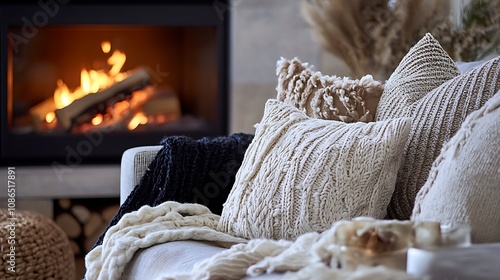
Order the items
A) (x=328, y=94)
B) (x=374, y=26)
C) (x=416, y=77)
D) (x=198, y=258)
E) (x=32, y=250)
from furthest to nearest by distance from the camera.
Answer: (x=374, y=26) → (x=32, y=250) → (x=328, y=94) → (x=416, y=77) → (x=198, y=258)

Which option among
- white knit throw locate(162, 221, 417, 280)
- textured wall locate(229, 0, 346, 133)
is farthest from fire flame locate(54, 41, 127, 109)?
white knit throw locate(162, 221, 417, 280)

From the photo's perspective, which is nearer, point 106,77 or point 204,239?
point 204,239

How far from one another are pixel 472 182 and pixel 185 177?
82 cm

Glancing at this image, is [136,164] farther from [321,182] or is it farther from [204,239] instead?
[321,182]

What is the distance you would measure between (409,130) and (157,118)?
1.87 m

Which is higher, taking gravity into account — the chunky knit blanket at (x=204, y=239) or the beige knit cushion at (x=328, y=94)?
the beige knit cushion at (x=328, y=94)

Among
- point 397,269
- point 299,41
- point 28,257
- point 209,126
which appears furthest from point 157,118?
point 397,269

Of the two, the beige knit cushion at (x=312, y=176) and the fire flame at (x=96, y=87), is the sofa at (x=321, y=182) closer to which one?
the beige knit cushion at (x=312, y=176)

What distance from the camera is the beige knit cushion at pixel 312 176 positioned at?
148 centimetres

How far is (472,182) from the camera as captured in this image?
118 cm

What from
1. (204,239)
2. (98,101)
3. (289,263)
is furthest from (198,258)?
(98,101)

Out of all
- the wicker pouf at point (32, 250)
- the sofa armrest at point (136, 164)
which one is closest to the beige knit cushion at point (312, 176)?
the sofa armrest at point (136, 164)

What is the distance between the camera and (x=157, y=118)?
10.6ft

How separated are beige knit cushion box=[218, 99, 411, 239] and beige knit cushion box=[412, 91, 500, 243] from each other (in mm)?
208
